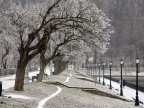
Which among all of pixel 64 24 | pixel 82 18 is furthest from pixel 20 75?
pixel 82 18

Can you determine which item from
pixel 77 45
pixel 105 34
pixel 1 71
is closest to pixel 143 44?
pixel 1 71

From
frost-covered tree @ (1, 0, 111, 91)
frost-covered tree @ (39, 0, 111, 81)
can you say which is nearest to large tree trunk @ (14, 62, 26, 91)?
frost-covered tree @ (1, 0, 111, 91)

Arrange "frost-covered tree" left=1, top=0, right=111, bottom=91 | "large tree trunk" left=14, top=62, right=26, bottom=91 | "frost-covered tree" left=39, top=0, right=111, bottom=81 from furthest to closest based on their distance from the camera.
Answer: "large tree trunk" left=14, top=62, right=26, bottom=91 < "frost-covered tree" left=39, top=0, right=111, bottom=81 < "frost-covered tree" left=1, top=0, right=111, bottom=91

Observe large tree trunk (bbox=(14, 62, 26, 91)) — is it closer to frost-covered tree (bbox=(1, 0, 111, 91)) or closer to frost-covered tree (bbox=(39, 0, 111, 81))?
frost-covered tree (bbox=(1, 0, 111, 91))

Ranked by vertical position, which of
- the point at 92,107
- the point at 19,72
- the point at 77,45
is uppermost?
the point at 77,45

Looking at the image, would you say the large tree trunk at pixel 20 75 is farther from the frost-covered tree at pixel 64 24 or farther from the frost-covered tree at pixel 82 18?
the frost-covered tree at pixel 82 18

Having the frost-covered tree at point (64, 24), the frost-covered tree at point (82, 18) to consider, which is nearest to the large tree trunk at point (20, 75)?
the frost-covered tree at point (64, 24)

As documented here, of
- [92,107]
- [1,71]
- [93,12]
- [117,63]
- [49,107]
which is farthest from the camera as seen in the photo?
[117,63]

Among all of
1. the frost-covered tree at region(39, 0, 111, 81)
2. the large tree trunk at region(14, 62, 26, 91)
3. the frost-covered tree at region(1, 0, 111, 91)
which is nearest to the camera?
the frost-covered tree at region(1, 0, 111, 91)

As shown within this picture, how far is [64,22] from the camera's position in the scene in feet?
94.3

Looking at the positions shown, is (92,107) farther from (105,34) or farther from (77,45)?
(77,45)

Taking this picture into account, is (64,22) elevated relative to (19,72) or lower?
elevated

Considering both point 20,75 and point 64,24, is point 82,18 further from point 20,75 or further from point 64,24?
point 20,75

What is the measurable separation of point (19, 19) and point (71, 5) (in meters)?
5.96
